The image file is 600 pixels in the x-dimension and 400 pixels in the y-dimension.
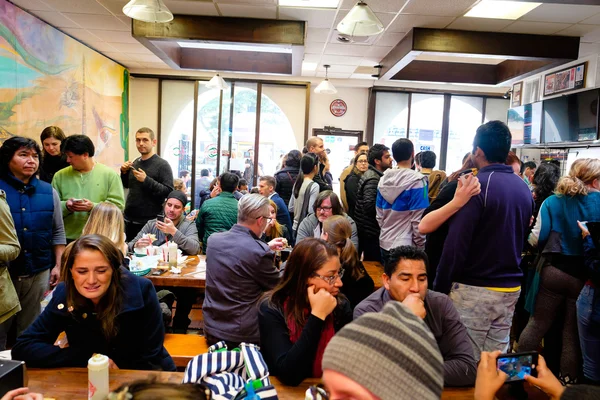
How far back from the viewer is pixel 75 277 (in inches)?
72.9

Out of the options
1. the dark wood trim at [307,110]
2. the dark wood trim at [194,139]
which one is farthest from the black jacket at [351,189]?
the dark wood trim at [194,139]

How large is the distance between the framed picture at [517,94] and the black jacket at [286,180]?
5004 millimetres

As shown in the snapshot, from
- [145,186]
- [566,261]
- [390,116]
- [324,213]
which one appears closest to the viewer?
[566,261]

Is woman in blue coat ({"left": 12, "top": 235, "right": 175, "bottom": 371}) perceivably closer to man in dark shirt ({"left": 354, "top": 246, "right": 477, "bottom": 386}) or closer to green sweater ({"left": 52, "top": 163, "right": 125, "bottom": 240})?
man in dark shirt ({"left": 354, "top": 246, "right": 477, "bottom": 386})

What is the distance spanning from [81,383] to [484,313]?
1962mm

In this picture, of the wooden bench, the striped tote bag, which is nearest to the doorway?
the wooden bench

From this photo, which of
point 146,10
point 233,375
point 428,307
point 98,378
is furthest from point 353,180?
point 98,378

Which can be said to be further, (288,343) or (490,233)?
(490,233)

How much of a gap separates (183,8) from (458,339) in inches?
181

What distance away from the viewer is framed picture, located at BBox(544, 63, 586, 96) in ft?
19.9

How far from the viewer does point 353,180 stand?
457 cm

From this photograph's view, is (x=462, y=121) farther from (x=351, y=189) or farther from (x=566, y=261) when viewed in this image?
(x=566, y=261)

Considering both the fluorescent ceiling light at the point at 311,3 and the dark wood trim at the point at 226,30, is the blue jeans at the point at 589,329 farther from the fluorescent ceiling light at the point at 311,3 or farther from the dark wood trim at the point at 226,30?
the dark wood trim at the point at 226,30

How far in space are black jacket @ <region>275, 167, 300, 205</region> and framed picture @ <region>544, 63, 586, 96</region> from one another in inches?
172
